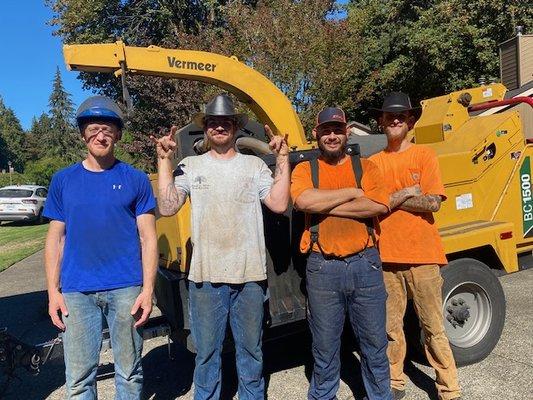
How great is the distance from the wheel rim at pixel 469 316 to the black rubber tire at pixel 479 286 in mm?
16

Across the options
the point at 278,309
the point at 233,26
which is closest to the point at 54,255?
the point at 278,309

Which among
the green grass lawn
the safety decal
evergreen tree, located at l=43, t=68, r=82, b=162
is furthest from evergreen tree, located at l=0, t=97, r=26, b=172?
the safety decal

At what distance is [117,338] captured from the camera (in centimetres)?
288

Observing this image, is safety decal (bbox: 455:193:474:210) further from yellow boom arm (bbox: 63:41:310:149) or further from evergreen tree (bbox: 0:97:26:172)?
evergreen tree (bbox: 0:97:26:172)

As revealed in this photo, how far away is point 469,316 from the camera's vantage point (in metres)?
4.27

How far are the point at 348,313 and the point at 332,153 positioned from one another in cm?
103

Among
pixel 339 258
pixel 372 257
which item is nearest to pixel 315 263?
pixel 339 258

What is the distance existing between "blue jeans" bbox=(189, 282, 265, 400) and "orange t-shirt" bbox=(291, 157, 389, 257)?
1.60 feet

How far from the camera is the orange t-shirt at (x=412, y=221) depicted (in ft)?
11.1

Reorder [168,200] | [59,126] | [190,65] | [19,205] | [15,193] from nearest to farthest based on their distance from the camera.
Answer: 1. [168,200]
2. [190,65]
3. [19,205]
4. [15,193]
5. [59,126]

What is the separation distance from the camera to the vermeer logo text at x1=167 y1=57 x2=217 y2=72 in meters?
4.76

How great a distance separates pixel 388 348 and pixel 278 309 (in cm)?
82

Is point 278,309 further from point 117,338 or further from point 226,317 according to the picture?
point 117,338

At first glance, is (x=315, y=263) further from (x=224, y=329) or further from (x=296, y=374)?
(x=296, y=374)
